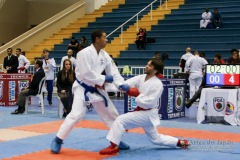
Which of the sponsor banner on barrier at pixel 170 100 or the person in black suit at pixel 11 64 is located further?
A: the person in black suit at pixel 11 64

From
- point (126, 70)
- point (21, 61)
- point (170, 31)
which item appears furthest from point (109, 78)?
point (170, 31)

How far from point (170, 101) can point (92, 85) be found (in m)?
4.74

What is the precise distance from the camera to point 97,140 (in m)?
7.64

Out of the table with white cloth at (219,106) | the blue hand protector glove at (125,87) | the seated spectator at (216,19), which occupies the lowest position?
the table with white cloth at (219,106)

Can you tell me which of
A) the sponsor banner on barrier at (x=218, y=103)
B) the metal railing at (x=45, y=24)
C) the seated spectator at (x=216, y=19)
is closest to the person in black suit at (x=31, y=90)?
the sponsor banner on barrier at (x=218, y=103)

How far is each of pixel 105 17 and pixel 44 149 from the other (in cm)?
1916

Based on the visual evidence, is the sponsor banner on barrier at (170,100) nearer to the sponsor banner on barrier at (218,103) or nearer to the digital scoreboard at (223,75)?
the digital scoreboard at (223,75)

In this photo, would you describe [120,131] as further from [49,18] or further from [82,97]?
[49,18]

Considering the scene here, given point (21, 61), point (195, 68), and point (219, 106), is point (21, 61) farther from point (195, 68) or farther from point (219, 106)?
point (219, 106)

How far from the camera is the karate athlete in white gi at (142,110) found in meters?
6.38

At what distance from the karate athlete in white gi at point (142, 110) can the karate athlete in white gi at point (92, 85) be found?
263 millimetres

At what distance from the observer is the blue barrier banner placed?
10688mm

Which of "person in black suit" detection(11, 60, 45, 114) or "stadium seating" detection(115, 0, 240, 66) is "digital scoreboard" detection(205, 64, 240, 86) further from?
"stadium seating" detection(115, 0, 240, 66)

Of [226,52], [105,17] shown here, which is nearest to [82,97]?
[226,52]
